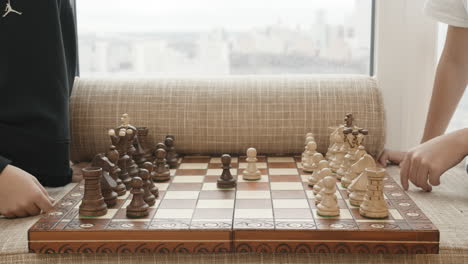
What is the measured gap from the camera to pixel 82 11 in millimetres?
2285

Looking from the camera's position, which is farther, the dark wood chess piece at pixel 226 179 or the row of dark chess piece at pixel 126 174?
the dark wood chess piece at pixel 226 179

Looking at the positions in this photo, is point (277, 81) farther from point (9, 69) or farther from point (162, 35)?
point (9, 69)

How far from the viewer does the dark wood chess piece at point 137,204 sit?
1.15m

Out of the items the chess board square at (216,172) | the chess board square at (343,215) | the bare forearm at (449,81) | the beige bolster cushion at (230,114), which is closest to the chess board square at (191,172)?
the chess board square at (216,172)

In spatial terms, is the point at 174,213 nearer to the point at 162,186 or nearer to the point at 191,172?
the point at 162,186

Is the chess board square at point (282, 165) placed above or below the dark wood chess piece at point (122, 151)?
below

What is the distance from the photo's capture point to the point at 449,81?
1752 millimetres

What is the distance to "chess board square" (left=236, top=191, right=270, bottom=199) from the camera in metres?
1.29

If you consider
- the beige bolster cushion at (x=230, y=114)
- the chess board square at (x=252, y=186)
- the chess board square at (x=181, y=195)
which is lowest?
the chess board square at (x=181, y=195)

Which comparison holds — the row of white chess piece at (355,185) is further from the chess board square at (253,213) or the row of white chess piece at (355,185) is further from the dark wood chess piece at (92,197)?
the dark wood chess piece at (92,197)

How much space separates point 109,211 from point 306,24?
1.31m

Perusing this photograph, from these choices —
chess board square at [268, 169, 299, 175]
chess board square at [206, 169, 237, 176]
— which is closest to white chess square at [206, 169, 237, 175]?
chess board square at [206, 169, 237, 176]

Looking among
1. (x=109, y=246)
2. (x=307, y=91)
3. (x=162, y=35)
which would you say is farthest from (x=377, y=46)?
(x=109, y=246)

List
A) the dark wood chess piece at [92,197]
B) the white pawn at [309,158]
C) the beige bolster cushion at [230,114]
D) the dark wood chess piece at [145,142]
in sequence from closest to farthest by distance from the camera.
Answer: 1. the dark wood chess piece at [92,197]
2. the white pawn at [309,158]
3. the dark wood chess piece at [145,142]
4. the beige bolster cushion at [230,114]
